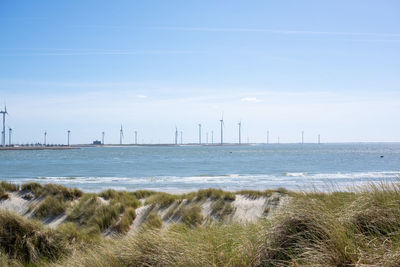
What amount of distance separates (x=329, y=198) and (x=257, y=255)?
2.66m

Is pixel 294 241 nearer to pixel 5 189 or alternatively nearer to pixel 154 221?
pixel 154 221

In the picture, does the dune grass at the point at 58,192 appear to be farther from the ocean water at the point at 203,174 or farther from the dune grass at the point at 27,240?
the ocean water at the point at 203,174

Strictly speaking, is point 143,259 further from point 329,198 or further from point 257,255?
point 329,198

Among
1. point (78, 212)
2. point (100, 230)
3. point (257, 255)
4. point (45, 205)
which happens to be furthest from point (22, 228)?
point (257, 255)

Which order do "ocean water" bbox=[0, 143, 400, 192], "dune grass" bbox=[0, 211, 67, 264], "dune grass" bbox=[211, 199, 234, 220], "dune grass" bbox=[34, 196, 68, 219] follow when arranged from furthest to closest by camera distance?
"ocean water" bbox=[0, 143, 400, 192] < "dune grass" bbox=[34, 196, 68, 219] < "dune grass" bbox=[211, 199, 234, 220] < "dune grass" bbox=[0, 211, 67, 264]

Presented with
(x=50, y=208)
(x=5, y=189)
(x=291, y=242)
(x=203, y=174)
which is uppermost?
(x=291, y=242)

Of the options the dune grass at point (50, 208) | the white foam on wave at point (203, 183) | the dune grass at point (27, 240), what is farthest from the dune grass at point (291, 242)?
the white foam on wave at point (203, 183)

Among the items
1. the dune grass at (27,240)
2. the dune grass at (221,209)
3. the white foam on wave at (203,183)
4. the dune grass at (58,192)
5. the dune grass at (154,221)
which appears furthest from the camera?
the white foam on wave at (203,183)

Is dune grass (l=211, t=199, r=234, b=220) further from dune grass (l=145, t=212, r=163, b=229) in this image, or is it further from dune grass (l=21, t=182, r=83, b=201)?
dune grass (l=21, t=182, r=83, b=201)

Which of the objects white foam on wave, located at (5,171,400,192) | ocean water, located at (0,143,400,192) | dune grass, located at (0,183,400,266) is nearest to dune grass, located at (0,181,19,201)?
ocean water, located at (0,143,400,192)

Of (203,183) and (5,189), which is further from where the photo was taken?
(203,183)

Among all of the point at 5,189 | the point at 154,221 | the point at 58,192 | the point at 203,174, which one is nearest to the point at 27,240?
the point at 154,221

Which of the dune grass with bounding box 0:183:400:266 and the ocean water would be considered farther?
the ocean water

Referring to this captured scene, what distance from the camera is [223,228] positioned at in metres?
6.84
